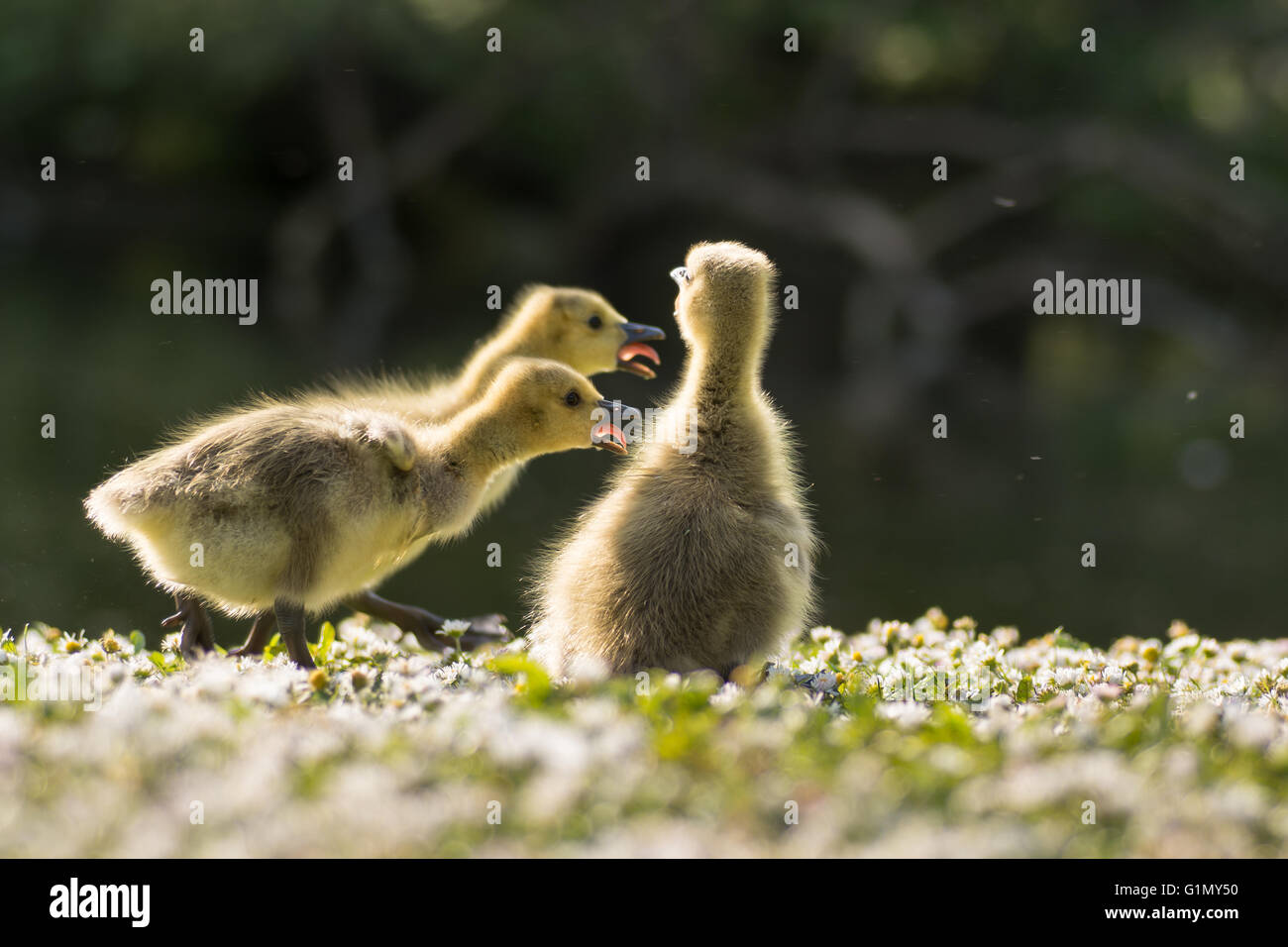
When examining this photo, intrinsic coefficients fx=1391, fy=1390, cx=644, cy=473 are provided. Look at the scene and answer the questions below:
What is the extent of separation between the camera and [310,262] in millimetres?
Result: 37156

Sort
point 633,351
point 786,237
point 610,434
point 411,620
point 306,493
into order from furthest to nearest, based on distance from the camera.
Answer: point 786,237 < point 633,351 < point 411,620 < point 610,434 < point 306,493

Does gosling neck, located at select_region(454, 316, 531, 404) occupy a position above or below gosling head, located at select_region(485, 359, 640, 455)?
above

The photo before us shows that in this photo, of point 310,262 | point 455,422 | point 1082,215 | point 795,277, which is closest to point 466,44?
point 310,262

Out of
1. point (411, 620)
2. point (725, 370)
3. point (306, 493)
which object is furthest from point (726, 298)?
point (411, 620)

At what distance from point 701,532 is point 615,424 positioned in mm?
875

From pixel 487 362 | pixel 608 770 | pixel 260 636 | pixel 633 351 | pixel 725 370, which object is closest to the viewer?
pixel 608 770

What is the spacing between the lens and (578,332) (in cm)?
787

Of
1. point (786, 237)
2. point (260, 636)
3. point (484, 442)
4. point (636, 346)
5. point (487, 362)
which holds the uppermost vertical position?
point (786, 237)

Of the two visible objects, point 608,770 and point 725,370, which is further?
point 725,370

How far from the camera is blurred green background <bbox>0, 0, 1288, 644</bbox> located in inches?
566

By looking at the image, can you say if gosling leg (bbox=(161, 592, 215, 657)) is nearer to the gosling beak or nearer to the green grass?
the green grass

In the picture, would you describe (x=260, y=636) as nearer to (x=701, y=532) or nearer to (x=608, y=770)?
(x=701, y=532)

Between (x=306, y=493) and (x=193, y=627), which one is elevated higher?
(x=306, y=493)

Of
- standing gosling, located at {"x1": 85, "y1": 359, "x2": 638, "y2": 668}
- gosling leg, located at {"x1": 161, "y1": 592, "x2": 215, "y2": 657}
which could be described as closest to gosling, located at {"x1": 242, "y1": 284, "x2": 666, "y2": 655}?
standing gosling, located at {"x1": 85, "y1": 359, "x2": 638, "y2": 668}
